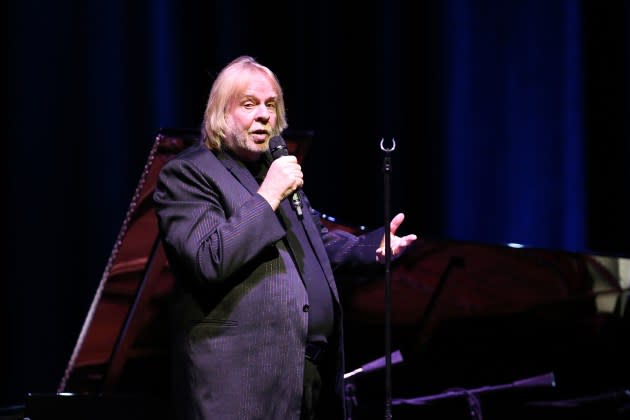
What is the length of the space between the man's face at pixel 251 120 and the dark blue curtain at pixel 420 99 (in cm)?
189

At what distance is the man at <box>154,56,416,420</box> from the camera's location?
203 cm

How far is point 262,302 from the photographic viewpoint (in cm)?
208

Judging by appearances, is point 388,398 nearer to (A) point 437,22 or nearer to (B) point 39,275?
(B) point 39,275

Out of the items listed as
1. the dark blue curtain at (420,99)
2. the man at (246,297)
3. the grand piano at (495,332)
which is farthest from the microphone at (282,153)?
the dark blue curtain at (420,99)

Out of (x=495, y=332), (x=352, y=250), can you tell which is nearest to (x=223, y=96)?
(x=352, y=250)

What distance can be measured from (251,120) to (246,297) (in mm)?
511

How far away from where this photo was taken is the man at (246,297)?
6.65 ft

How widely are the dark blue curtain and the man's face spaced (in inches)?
74.4

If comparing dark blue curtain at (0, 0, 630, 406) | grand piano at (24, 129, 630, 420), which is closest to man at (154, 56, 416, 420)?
grand piano at (24, 129, 630, 420)

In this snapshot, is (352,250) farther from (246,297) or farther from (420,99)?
(420,99)

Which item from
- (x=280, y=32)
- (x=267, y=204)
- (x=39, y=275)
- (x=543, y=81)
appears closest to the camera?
(x=267, y=204)

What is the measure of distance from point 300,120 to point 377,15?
2.63 ft

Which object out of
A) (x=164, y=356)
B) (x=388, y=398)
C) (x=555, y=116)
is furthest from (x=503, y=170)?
(x=388, y=398)

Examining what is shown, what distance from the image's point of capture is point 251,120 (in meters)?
2.33
